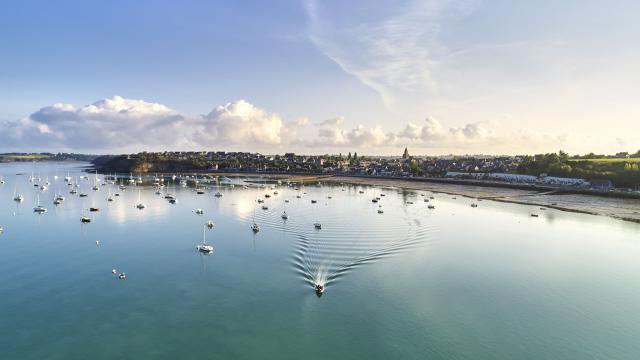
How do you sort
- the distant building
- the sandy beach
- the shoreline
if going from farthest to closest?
the distant building < the shoreline < the sandy beach

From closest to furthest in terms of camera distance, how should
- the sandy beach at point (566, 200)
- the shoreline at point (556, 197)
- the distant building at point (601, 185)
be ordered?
the sandy beach at point (566, 200) → the shoreline at point (556, 197) → the distant building at point (601, 185)

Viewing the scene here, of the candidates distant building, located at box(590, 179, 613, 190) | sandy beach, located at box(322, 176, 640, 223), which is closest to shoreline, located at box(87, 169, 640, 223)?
sandy beach, located at box(322, 176, 640, 223)

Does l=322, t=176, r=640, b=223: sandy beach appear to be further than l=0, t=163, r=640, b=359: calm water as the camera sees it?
Yes

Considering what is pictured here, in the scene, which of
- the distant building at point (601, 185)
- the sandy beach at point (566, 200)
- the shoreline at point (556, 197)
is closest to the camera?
the sandy beach at point (566, 200)

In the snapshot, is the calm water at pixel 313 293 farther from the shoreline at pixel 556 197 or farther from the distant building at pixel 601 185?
the distant building at pixel 601 185

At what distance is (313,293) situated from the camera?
34938 mm

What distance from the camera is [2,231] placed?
60.3 m

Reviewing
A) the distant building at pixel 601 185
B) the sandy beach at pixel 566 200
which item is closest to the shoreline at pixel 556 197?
the sandy beach at pixel 566 200

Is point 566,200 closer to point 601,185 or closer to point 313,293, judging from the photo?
point 601,185

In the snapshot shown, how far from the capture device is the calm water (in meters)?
26.2

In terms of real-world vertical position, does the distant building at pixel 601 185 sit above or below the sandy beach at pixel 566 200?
above

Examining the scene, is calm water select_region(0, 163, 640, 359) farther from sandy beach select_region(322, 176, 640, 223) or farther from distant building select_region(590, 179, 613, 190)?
distant building select_region(590, 179, 613, 190)

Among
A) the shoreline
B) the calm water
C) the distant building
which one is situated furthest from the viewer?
the distant building

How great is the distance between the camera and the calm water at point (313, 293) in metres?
26.2
